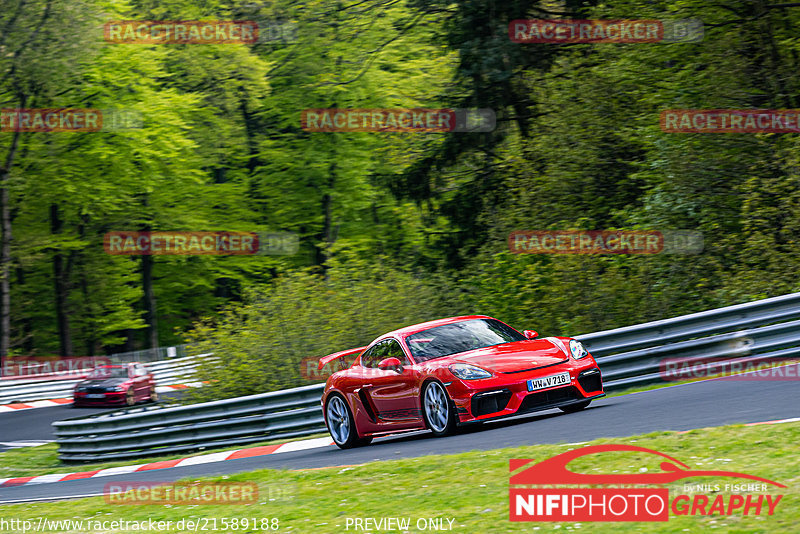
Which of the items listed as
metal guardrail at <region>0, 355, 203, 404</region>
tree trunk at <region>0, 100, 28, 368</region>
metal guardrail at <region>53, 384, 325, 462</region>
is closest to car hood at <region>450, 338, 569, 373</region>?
metal guardrail at <region>53, 384, 325, 462</region>

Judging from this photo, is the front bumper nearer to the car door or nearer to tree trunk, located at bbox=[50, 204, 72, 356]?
the car door

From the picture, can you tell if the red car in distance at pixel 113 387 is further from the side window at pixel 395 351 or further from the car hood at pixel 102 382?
the side window at pixel 395 351

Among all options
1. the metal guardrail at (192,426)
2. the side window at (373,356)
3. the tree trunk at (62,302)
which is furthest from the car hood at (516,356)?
the tree trunk at (62,302)

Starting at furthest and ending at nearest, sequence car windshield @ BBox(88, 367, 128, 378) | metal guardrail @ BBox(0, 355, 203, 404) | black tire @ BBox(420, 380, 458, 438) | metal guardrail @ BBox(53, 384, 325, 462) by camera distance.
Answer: metal guardrail @ BBox(0, 355, 203, 404)
car windshield @ BBox(88, 367, 128, 378)
metal guardrail @ BBox(53, 384, 325, 462)
black tire @ BBox(420, 380, 458, 438)

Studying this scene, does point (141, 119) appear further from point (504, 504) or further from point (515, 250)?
point (504, 504)

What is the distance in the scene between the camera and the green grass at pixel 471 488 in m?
5.52

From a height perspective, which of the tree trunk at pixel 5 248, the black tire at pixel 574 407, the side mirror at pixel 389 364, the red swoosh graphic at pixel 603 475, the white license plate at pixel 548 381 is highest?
the tree trunk at pixel 5 248

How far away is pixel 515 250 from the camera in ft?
66.9

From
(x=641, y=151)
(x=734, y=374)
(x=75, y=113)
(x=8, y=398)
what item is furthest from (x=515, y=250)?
(x=75, y=113)

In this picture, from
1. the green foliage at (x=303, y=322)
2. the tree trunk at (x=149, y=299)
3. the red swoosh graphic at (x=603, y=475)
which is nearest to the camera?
the red swoosh graphic at (x=603, y=475)

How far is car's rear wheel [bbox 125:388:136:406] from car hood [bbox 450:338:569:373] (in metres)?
20.6

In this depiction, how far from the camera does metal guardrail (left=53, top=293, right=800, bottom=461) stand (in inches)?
475

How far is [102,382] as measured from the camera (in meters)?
29.7

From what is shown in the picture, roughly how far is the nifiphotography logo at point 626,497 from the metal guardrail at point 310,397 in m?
5.65
